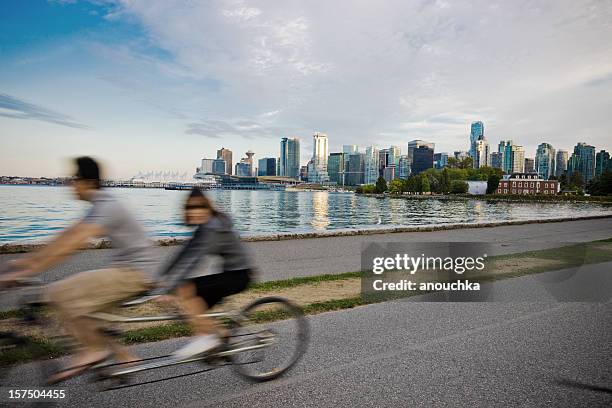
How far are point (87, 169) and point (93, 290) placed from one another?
1040 millimetres

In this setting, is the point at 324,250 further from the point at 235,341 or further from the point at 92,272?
the point at 92,272

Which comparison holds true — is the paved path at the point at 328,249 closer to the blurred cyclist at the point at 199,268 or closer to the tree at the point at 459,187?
the blurred cyclist at the point at 199,268

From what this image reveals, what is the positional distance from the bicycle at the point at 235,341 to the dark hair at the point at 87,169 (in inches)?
36.8

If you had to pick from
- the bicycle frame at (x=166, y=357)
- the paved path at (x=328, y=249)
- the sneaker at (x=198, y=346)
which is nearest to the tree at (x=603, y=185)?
the paved path at (x=328, y=249)

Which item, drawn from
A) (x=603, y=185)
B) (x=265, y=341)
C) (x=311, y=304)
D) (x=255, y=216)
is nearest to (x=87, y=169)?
(x=265, y=341)

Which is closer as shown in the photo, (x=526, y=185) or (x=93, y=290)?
(x=93, y=290)

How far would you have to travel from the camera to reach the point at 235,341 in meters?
4.21

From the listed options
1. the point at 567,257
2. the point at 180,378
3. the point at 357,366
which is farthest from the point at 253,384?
the point at 567,257

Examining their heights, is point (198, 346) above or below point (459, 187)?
above

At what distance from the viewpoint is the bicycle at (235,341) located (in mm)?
3424

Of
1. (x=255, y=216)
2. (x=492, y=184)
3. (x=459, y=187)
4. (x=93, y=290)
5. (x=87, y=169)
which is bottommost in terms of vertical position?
(x=255, y=216)

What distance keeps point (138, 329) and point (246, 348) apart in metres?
2.07

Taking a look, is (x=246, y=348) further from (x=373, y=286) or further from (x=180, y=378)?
(x=373, y=286)

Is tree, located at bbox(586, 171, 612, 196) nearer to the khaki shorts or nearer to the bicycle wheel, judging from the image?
the bicycle wheel
